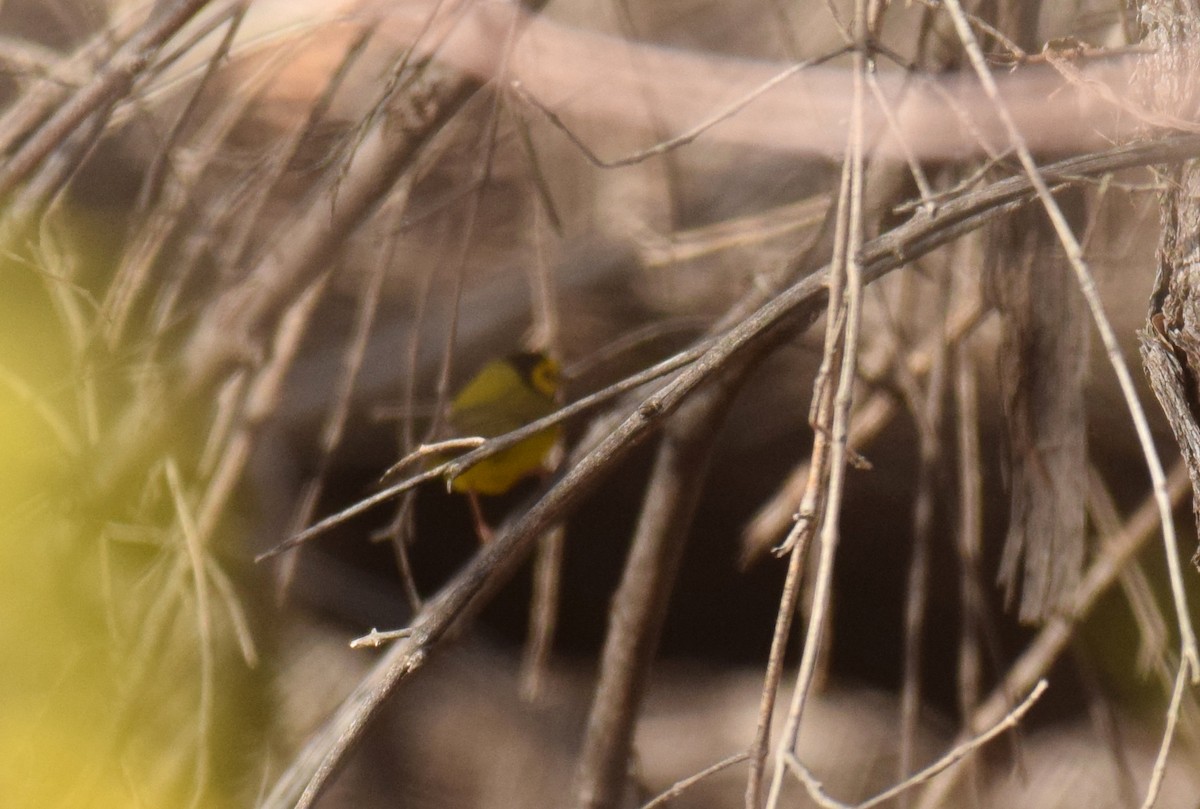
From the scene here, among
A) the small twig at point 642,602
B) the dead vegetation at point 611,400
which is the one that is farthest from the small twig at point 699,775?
the small twig at point 642,602

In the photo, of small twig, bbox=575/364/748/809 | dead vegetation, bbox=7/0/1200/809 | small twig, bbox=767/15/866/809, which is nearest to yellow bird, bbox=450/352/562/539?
dead vegetation, bbox=7/0/1200/809

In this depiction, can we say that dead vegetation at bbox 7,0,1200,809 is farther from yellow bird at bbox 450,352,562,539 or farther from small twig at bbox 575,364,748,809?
yellow bird at bbox 450,352,562,539

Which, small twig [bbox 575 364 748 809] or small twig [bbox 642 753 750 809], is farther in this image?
small twig [bbox 575 364 748 809]

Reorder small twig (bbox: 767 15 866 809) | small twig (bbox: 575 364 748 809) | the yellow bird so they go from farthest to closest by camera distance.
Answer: the yellow bird < small twig (bbox: 575 364 748 809) < small twig (bbox: 767 15 866 809)

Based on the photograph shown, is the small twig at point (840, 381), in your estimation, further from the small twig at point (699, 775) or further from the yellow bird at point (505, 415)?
the yellow bird at point (505, 415)

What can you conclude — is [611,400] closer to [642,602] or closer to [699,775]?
[642,602]

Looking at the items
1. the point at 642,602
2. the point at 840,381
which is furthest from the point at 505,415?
the point at 840,381

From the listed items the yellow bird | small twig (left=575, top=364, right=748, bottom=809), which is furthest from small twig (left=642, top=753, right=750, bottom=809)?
the yellow bird

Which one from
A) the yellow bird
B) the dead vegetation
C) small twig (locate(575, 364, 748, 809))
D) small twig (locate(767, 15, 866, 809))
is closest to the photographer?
small twig (locate(767, 15, 866, 809))

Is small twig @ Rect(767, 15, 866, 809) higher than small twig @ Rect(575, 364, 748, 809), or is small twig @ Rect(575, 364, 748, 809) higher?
small twig @ Rect(767, 15, 866, 809)
